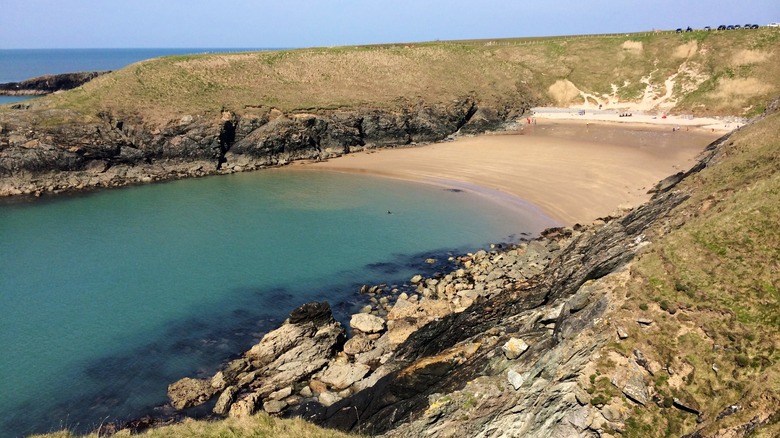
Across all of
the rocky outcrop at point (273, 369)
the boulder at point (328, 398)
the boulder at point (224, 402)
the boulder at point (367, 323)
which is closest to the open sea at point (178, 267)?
the rocky outcrop at point (273, 369)

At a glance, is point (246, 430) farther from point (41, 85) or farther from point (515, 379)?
point (41, 85)

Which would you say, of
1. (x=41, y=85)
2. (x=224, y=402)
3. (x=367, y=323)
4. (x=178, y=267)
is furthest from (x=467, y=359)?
(x=41, y=85)

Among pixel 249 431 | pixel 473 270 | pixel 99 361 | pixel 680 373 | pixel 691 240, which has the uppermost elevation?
pixel 691 240

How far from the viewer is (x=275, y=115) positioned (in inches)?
3162

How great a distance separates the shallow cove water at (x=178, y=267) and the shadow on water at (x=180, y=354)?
0.10 m

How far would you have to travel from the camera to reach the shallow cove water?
27.4m

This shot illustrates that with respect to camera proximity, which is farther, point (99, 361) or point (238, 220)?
point (238, 220)

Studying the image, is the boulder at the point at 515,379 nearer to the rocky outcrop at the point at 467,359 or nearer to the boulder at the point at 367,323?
the rocky outcrop at the point at 467,359

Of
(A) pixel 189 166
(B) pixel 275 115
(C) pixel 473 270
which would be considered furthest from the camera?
(B) pixel 275 115

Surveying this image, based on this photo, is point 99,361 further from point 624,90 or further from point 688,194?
point 624,90

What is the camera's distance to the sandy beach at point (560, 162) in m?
56.6

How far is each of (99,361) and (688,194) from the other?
39.5m

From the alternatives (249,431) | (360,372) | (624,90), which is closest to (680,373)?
(249,431)

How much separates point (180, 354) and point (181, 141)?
5334 cm
